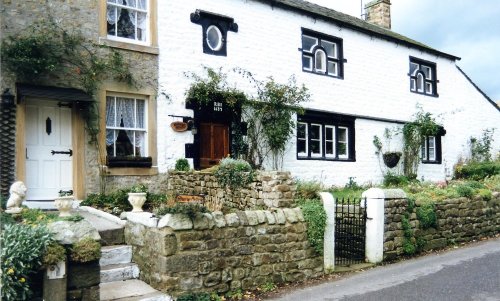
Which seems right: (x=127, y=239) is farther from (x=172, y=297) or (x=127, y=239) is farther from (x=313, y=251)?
(x=313, y=251)

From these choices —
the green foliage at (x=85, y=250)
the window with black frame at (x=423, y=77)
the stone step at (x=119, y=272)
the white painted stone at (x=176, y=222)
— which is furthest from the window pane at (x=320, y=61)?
the green foliage at (x=85, y=250)

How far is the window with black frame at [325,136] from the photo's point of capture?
13391 millimetres

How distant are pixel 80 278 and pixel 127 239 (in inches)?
76.3

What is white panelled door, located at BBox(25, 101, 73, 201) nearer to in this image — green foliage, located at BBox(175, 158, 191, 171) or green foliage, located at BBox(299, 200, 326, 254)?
green foliage, located at BBox(175, 158, 191, 171)

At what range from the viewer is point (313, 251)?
280 inches

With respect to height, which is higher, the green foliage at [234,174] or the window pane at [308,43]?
the window pane at [308,43]

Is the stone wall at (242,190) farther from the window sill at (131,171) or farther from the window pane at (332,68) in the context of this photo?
the window pane at (332,68)

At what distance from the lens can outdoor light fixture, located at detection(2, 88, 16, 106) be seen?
26.5 feet

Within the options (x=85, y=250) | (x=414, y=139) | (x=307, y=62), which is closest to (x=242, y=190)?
(x=85, y=250)

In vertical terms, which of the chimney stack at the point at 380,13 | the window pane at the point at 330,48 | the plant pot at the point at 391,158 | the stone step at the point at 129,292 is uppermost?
the chimney stack at the point at 380,13

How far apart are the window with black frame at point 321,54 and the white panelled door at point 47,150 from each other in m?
7.67

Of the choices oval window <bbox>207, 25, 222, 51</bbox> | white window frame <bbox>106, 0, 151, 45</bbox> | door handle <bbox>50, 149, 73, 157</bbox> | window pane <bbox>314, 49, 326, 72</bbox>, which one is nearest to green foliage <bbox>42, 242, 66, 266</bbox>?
door handle <bbox>50, 149, 73, 157</bbox>

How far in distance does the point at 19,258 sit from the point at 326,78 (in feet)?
37.8

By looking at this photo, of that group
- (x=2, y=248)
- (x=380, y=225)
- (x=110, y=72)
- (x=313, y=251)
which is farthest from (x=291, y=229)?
(x=110, y=72)
